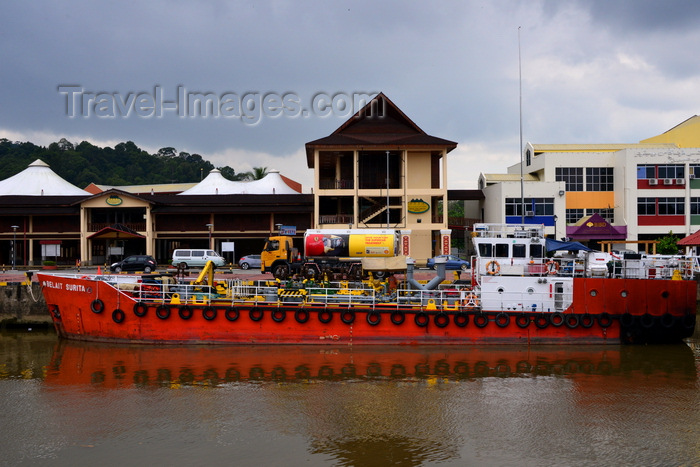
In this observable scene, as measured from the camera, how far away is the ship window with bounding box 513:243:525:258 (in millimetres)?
25734

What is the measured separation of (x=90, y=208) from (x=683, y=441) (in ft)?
177

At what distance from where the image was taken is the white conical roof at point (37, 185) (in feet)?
224

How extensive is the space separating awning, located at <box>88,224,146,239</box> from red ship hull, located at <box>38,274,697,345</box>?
31.2m

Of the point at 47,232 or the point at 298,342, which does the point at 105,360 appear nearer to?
the point at 298,342

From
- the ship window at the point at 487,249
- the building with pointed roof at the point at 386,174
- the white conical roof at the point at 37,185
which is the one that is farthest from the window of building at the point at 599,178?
the white conical roof at the point at 37,185

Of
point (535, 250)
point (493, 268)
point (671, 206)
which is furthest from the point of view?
point (671, 206)

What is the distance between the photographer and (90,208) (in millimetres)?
58406

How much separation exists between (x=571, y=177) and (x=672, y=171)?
8044mm

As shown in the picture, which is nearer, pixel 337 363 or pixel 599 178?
pixel 337 363

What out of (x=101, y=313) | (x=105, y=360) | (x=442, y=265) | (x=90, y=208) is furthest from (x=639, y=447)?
(x=90, y=208)

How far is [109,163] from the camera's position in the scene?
481 ft

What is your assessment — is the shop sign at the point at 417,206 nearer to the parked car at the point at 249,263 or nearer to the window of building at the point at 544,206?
the window of building at the point at 544,206

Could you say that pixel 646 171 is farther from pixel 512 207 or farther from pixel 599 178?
pixel 512 207

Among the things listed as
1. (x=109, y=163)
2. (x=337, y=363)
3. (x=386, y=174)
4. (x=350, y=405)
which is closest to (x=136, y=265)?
(x=386, y=174)
